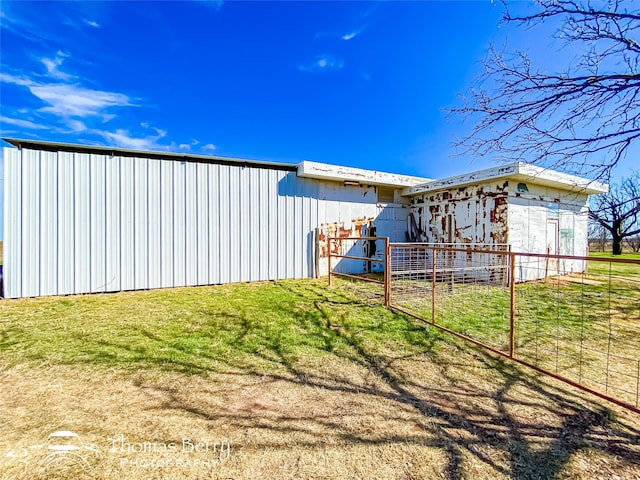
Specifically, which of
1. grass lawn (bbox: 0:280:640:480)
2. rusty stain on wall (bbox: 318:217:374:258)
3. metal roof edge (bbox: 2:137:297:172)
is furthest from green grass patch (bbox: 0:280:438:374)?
metal roof edge (bbox: 2:137:297:172)

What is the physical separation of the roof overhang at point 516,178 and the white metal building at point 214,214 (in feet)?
0.11

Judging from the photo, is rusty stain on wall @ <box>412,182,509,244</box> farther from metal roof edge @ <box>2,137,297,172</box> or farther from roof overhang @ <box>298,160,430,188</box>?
metal roof edge @ <box>2,137,297,172</box>

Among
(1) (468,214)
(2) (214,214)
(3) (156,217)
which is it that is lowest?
(3) (156,217)

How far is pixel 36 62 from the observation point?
4984 millimetres

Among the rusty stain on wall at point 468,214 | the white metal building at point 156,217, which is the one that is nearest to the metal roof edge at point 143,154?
the white metal building at point 156,217

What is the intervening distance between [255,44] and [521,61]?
643 cm

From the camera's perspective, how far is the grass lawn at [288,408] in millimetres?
1528

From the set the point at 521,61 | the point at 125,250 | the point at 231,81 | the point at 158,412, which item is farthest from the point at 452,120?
the point at 231,81

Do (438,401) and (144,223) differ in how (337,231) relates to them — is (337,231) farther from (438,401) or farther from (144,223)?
(438,401)

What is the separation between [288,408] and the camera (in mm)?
2045

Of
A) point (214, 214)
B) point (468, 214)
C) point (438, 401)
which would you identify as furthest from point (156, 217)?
point (468, 214)

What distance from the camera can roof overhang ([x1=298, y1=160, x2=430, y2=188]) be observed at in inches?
285

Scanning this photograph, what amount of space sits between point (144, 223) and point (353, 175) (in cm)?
544

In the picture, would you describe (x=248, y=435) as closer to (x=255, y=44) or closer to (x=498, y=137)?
(x=498, y=137)
